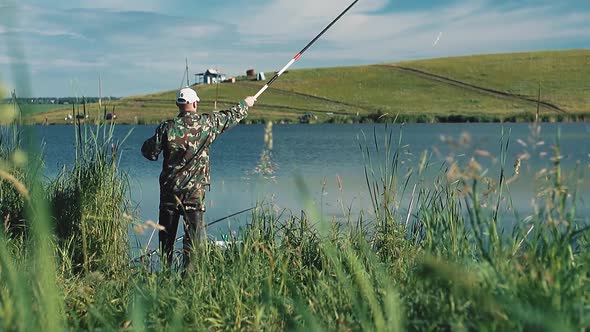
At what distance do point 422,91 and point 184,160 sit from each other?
72.1 metres

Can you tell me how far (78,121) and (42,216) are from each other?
4.27 meters

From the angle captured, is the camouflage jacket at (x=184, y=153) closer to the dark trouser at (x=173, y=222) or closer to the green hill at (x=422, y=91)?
the dark trouser at (x=173, y=222)

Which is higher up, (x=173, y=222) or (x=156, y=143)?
(x=156, y=143)

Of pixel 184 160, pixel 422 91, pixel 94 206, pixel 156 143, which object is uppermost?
pixel 156 143

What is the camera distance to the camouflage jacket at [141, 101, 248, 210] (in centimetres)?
628

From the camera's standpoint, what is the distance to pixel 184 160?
6.32 metres

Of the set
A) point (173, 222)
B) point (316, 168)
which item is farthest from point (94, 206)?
point (316, 168)

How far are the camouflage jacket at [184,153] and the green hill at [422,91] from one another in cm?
5081

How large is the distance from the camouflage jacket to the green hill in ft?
167

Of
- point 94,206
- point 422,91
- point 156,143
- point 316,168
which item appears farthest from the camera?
point 422,91

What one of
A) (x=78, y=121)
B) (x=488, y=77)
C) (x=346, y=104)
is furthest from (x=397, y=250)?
(x=488, y=77)

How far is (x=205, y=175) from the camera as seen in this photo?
6.42 meters

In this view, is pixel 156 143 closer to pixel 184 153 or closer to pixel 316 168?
pixel 184 153

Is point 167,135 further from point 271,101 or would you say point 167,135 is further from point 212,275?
point 271,101
